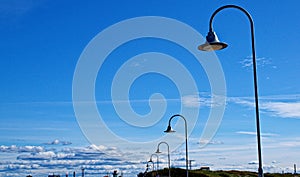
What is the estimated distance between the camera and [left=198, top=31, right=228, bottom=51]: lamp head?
45.7 ft

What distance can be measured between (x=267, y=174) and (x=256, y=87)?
66254mm

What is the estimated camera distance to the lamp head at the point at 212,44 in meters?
13.9

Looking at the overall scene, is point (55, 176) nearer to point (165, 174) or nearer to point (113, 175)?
point (113, 175)

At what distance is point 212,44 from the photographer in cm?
1394

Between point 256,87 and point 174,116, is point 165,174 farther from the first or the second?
point 256,87

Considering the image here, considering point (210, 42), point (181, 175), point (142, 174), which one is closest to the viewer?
point (210, 42)

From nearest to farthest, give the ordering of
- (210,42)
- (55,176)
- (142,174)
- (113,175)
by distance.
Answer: (210,42) → (55,176) → (113,175) → (142,174)

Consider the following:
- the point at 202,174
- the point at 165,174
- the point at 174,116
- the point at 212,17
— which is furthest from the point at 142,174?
the point at 212,17

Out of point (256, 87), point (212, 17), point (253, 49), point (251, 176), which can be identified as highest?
point (212, 17)

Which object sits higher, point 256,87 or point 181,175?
point 256,87

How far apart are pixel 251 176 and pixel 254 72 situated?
5984cm

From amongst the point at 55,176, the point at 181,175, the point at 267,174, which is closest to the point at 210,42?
the point at 55,176

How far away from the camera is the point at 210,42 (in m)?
13.9

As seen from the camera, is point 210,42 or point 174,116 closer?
point 210,42
